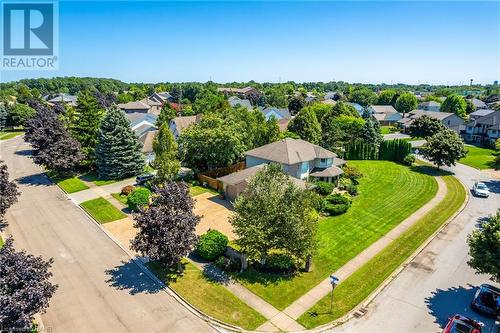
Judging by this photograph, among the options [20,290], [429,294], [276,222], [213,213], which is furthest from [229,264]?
[429,294]

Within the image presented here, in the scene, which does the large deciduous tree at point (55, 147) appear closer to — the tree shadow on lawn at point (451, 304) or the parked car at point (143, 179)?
the parked car at point (143, 179)

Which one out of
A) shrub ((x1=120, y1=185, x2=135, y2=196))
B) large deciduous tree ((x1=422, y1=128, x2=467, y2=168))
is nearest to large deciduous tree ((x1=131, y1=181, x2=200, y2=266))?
shrub ((x1=120, y1=185, x2=135, y2=196))

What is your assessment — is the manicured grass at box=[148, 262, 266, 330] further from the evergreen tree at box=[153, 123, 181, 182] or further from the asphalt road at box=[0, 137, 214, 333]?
the evergreen tree at box=[153, 123, 181, 182]

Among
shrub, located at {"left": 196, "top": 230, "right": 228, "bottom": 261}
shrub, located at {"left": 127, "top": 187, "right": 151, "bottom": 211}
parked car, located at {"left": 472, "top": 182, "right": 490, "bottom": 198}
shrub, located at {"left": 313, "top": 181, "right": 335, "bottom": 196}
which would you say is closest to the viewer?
shrub, located at {"left": 196, "top": 230, "right": 228, "bottom": 261}

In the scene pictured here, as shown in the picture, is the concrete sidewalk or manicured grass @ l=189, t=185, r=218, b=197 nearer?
the concrete sidewalk

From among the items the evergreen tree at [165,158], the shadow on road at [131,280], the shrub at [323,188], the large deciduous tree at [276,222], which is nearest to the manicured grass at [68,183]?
the evergreen tree at [165,158]
